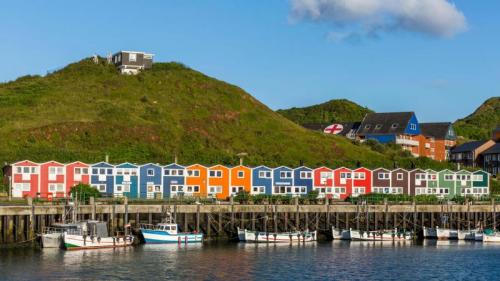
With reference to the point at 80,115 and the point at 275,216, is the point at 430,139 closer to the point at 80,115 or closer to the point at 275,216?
the point at 80,115

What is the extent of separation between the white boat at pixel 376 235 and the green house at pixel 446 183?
34200mm

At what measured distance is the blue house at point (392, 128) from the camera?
17725cm

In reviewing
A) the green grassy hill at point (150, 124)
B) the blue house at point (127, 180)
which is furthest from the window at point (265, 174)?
the green grassy hill at point (150, 124)

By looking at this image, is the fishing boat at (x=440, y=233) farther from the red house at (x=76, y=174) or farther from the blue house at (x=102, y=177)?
the red house at (x=76, y=174)

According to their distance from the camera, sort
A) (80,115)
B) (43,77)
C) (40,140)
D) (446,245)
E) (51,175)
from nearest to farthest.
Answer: (446,245) < (51,175) < (40,140) < (80,115) < (43,77)

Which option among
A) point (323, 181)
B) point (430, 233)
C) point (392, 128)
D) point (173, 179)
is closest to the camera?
point (430, 233)

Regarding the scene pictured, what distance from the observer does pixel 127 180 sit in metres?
107

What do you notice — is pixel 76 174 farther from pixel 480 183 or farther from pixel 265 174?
pixel 480 183

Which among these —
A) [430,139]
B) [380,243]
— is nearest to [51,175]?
[380,243]

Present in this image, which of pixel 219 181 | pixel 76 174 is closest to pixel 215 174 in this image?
pixel 219 181

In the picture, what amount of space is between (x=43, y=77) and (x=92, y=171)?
7854cm

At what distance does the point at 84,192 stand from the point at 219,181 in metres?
23.6

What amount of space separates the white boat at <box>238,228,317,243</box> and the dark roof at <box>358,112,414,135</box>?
8823 cm

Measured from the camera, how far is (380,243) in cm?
9512
